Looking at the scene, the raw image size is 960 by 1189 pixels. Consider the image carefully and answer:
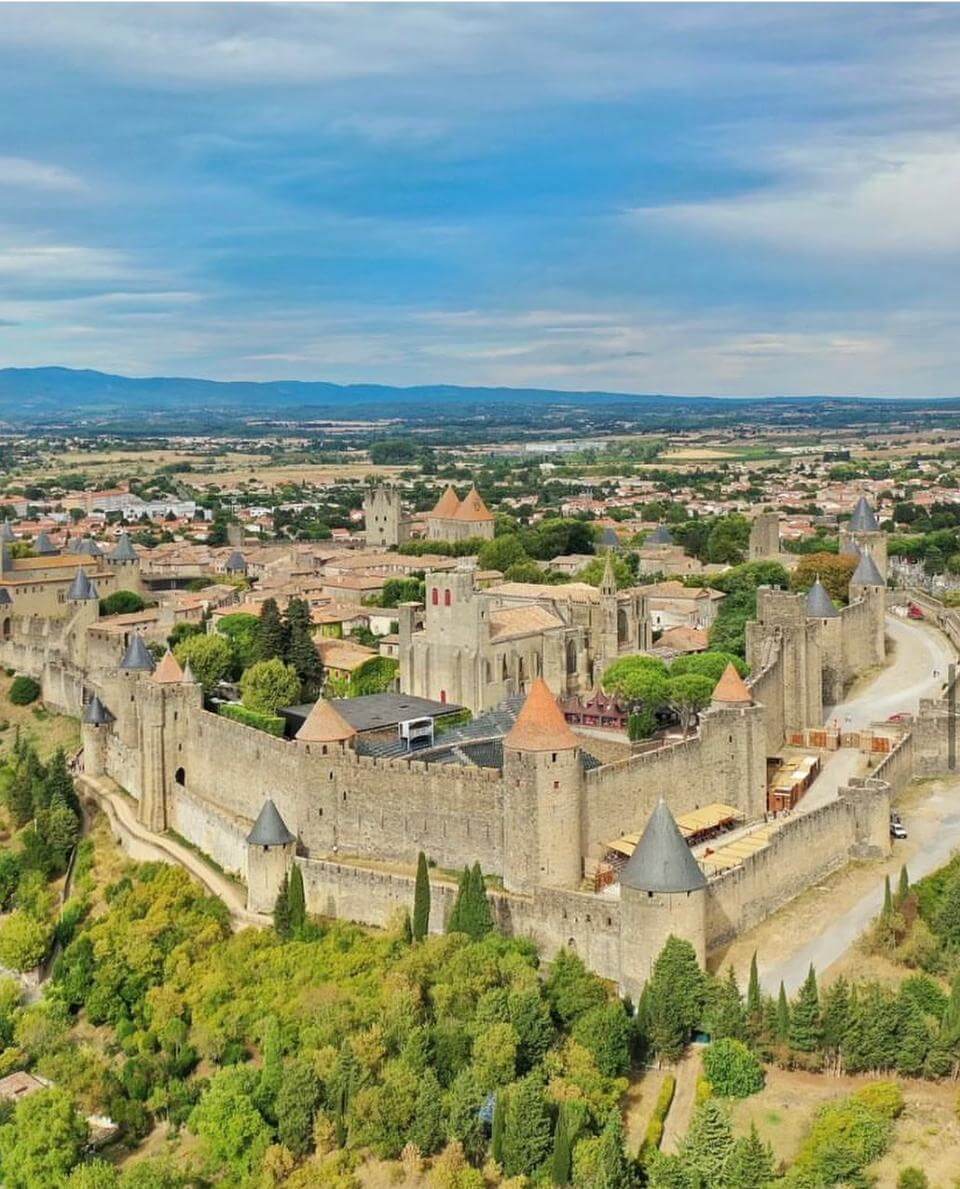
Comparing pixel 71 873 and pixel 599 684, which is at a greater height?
pixel 599 684

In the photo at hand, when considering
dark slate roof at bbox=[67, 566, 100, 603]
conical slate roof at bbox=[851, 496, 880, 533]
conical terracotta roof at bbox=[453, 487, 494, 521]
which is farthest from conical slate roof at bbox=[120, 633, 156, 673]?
conical terracotta roof at bbox=[453, 487, 494, 521]

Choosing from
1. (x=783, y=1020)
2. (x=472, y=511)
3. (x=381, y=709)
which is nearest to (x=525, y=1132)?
(x=783, y=1020)

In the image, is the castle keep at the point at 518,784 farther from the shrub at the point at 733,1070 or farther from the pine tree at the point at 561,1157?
the pine tree at the point at 561,1157

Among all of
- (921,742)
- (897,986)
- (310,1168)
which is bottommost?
(310,1168)

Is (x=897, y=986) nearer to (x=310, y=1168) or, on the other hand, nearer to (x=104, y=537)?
(x=310, y=1168)

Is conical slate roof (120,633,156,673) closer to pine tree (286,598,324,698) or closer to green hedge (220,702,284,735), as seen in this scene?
green hedge (220,702,284,735)

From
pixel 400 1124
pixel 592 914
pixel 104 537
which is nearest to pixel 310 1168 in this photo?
pixel 400 1124
